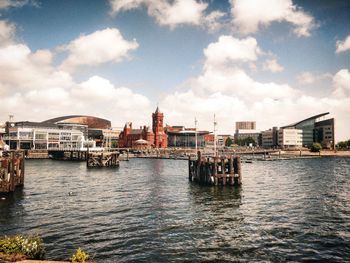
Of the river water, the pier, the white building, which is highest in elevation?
the white building

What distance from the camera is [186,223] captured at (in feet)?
92.6

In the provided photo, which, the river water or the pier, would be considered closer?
the river water

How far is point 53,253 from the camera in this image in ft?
67.2

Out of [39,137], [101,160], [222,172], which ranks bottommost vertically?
[101,160]

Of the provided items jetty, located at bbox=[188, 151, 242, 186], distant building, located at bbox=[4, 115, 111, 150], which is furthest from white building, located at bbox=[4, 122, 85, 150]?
jetty, located at bbox=[188, 151, 242, 186]

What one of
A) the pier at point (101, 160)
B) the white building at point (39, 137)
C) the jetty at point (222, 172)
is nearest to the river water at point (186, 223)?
the jetty at point (222, 172)

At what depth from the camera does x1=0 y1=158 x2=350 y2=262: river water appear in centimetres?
2092

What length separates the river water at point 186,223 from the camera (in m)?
20.9

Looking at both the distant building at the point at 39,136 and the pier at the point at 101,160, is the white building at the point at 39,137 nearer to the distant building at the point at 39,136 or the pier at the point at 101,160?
the distant building at the point at 39,136

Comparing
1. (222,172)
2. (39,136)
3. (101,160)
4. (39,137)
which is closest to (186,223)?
(222,172)

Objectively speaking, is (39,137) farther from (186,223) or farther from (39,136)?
(186,223)

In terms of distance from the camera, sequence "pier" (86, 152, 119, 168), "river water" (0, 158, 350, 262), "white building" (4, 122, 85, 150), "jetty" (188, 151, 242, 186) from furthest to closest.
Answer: "white building" (4, 122, 85, 150) < "pier" (86, 152, 119, 168) < "jetty" (188, 151, 242, 186) < "river water" (0, 158, 350, 262)

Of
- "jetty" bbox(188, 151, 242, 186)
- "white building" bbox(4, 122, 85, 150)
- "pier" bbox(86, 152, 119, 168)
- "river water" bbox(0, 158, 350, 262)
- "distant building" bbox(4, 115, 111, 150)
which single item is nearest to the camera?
"river water" bbox(0, 158, 350, 262)

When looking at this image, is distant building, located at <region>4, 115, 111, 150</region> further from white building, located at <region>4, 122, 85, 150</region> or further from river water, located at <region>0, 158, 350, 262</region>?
river water, located at <region>0, 158, 350, 262</region>
